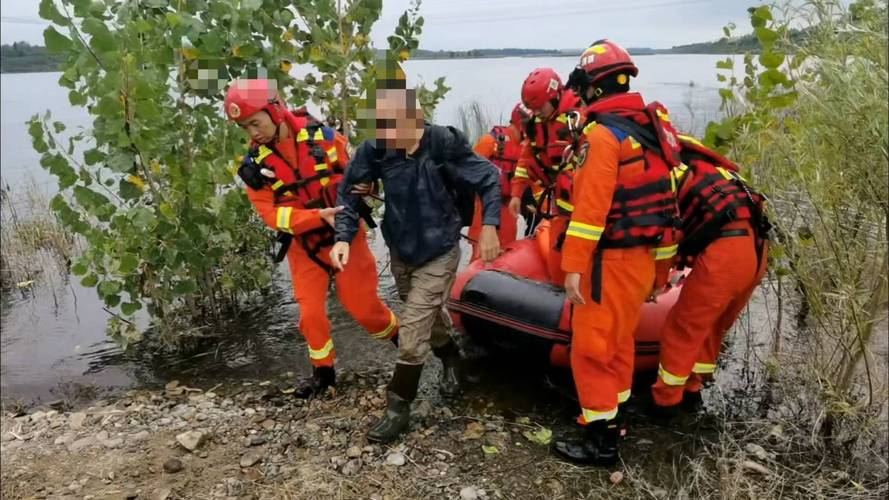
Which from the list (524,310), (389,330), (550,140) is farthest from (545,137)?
(389,330)

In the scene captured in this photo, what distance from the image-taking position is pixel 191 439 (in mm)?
3088

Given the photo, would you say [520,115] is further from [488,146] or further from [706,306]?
[706,306]

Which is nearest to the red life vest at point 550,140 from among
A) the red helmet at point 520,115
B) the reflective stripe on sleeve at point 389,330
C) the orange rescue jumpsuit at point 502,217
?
the red helmet at point 520,115

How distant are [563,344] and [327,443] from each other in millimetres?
1275

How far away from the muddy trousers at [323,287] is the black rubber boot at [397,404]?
1.94 feet

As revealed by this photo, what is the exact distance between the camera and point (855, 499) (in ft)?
8.59

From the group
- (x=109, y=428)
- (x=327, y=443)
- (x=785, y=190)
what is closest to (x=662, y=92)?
(x=785, y=190)

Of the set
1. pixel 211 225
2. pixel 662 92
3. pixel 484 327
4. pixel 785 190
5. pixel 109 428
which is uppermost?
pixel 662 92

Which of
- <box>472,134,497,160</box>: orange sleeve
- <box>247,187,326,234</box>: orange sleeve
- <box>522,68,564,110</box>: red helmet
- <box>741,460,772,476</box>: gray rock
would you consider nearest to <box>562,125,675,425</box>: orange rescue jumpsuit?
<box>741,460,772,476</box>: gray rock

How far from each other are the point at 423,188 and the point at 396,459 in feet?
3.97

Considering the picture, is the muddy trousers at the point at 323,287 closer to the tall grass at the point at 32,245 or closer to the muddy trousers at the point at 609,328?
the muddy trousers at the point at 609,328

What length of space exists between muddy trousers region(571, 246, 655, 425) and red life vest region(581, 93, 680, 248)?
0.26ft

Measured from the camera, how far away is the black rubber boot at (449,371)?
3.65m

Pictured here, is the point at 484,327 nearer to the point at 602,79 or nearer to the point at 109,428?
the point at 602,79
